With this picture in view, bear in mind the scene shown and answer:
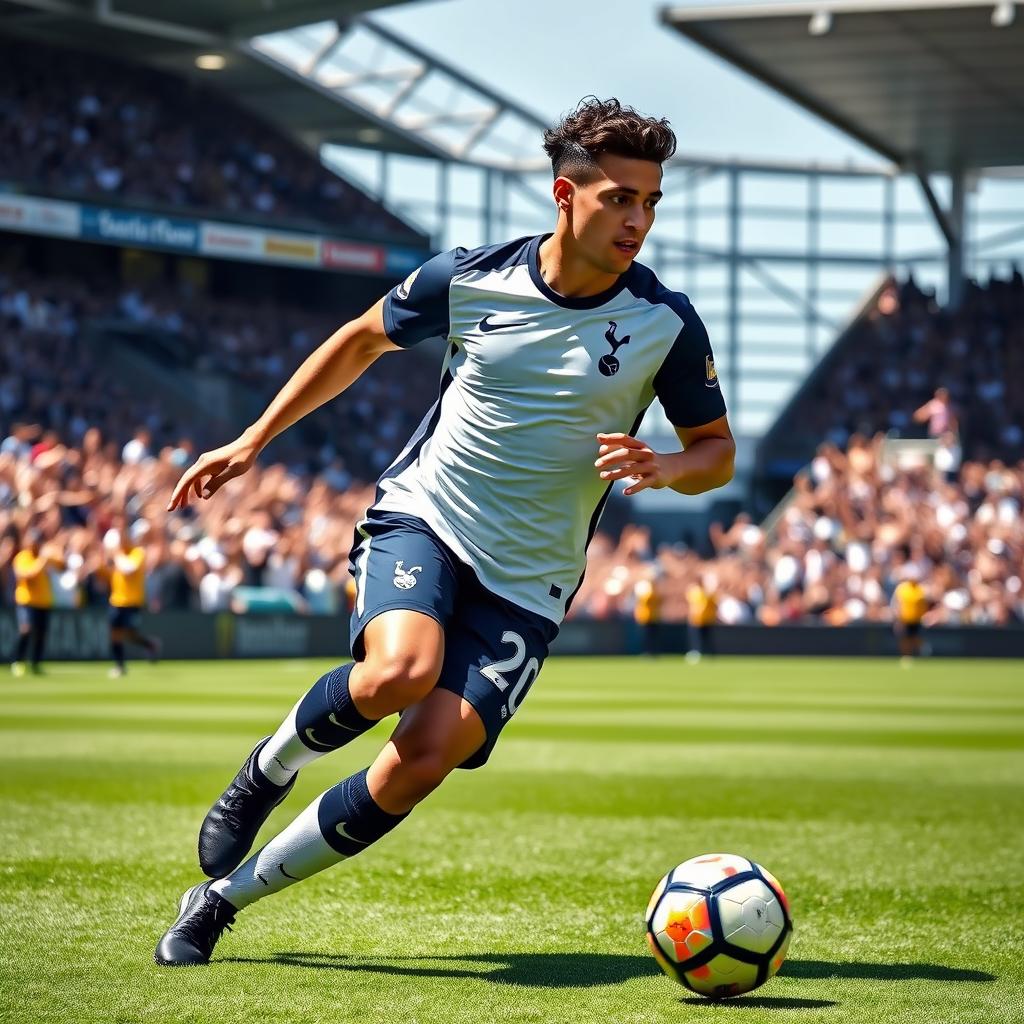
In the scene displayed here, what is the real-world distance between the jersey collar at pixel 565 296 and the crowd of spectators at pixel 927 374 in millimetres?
36256

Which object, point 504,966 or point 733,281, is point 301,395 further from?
point 733,281

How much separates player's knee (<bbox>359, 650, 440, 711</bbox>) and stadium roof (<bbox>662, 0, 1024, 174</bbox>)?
1193 inches

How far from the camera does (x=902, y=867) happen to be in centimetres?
737

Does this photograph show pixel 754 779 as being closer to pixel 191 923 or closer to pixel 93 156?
pixel 191 923

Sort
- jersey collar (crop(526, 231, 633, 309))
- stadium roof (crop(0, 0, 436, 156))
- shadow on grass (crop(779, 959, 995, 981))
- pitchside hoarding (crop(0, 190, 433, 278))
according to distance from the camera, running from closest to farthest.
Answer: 1. shadow on grass (crop(779, 959, 995, 981))
2. jersey collar (crop(526, 231, 633, 309))
3. pitchside hoarding (crop(0, 190, 433, 278))
4. stadium roof (crop(0, 0, 436, 156))

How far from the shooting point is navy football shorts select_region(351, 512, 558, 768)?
16.2ft

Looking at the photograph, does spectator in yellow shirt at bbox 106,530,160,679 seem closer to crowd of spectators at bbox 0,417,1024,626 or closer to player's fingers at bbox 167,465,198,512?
crowd of spectators at bbox 0,417,1024,626

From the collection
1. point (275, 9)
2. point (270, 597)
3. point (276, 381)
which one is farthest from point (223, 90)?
point (270, 597)

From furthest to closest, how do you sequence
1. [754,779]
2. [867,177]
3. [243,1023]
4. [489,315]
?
[867,177] → [754,779] → [489,315] → [243,1023]

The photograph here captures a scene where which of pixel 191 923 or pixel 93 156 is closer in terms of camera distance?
pixel 191 923

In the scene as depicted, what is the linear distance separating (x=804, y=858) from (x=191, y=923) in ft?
11.2

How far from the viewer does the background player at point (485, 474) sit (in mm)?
4879

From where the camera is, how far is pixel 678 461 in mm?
5047

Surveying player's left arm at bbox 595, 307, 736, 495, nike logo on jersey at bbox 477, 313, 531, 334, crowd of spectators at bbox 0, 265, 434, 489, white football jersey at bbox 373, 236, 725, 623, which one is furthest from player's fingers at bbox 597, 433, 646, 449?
crowd of spectators at bbox 0, 265, 434, 489
